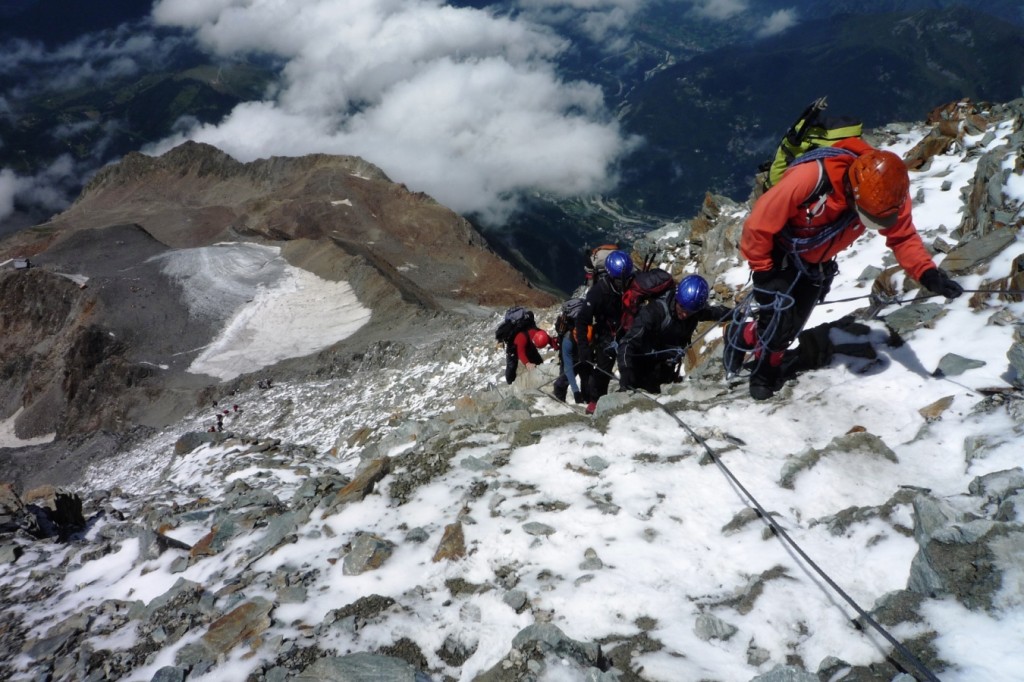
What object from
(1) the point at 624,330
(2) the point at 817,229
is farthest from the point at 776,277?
(1) the point at 624,330

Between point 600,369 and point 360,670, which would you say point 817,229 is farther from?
point 360,670

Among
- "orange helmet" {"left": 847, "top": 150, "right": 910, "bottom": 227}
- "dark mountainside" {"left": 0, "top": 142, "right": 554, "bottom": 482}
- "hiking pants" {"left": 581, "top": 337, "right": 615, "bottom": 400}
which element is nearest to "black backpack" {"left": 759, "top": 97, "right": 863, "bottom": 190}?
"orange helmet" {"left": 847, "top": 150, "right": 910, "bottom": 227}

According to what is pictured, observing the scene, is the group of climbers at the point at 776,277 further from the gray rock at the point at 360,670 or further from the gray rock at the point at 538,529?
the gray rock at the point at 360,670

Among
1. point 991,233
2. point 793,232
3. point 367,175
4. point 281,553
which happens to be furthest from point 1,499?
point 367,175

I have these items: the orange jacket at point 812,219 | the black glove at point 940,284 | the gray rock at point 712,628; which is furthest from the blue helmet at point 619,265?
the gray rock at point 712,628

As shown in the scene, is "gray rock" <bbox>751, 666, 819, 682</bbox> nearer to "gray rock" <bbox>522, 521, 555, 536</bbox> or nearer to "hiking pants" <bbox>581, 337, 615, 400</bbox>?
"gray rock" <bbox>522, 521, 555, 536</bbox>

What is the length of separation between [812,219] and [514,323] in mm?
6276

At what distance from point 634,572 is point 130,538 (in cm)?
629

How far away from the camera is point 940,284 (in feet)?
17.1

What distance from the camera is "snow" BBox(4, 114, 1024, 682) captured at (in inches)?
149

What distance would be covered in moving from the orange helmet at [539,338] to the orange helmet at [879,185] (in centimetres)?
633

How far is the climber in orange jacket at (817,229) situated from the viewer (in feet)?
16.8

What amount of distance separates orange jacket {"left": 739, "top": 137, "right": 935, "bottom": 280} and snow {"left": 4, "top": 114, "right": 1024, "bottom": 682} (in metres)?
1.57

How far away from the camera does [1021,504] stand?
12.5 ft
